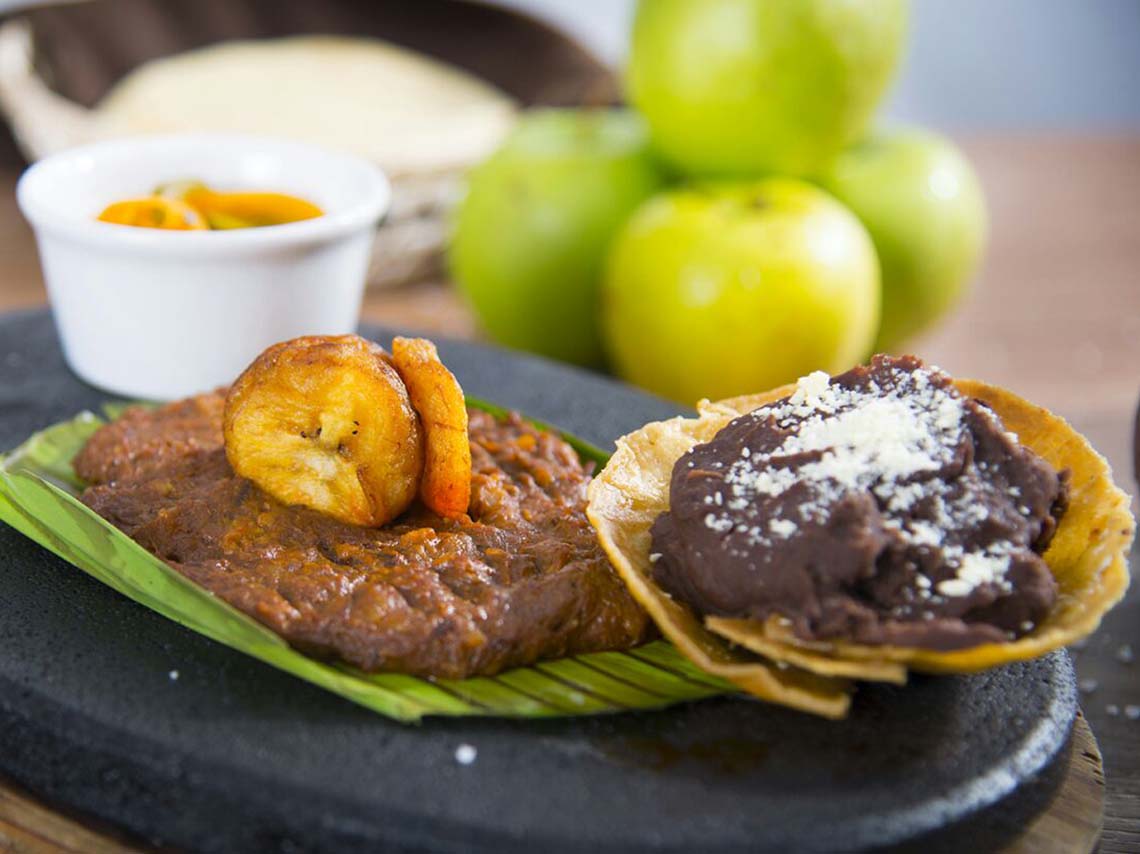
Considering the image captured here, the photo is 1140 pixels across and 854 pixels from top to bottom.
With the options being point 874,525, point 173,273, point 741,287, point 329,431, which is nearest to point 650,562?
point 874,525

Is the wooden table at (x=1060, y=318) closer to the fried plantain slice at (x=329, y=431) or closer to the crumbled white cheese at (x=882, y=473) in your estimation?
the crumbled white cheese at (x=882, y=473)

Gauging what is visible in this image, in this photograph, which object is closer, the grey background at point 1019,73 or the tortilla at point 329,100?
the tortilla at point 329,100

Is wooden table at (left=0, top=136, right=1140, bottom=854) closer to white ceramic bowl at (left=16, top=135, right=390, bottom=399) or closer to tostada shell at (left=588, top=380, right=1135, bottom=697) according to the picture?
tostada shell at (left=588, top=380, right=1135, bottom=697)

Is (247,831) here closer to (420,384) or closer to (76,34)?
(420,384)

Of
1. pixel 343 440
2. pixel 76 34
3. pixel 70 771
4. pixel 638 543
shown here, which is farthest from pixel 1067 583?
pixel 76 34

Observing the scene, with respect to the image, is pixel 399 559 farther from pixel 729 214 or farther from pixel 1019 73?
pixel 1019 73

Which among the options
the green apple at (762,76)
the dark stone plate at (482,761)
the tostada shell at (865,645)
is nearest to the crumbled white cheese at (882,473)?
the tostada shell at (865,645)
